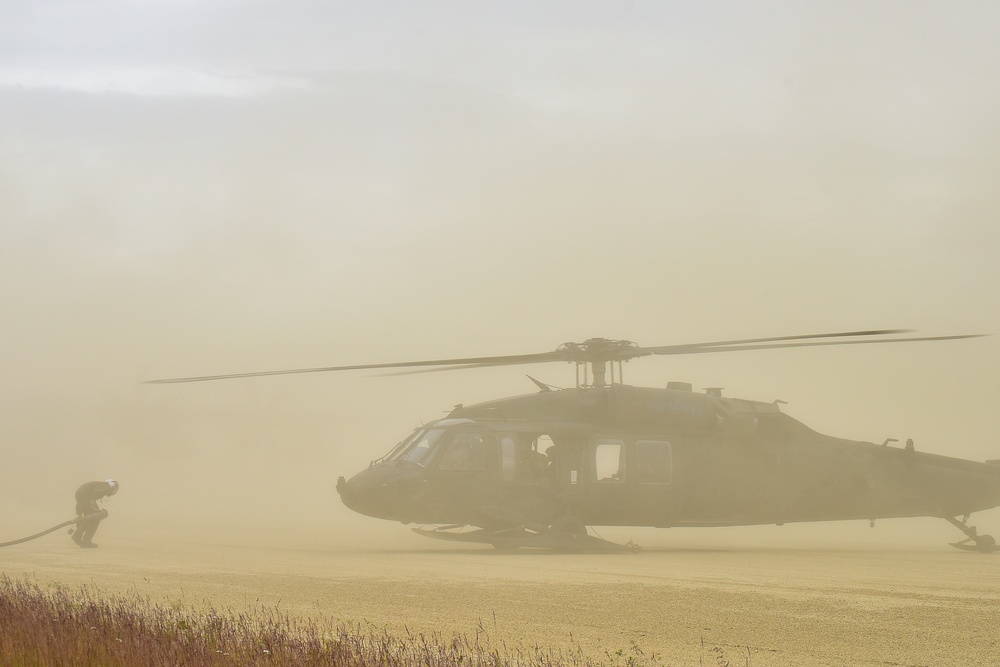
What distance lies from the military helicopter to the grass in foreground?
287 inches

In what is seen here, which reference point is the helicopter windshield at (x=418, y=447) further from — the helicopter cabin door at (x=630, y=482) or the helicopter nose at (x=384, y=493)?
the helicopter cabin door at (x=630, y=482)

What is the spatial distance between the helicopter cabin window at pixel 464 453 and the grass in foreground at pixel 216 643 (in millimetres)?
7279

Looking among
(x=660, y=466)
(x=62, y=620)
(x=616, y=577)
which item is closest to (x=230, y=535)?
(x=660, y=466)

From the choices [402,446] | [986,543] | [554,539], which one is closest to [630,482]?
[554,539]

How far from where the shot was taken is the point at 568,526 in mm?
16266

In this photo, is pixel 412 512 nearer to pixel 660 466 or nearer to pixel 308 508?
pixel 660 466

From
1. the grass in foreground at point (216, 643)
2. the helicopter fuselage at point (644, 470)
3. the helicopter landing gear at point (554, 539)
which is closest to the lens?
the grass in foreground at point (216, 643)

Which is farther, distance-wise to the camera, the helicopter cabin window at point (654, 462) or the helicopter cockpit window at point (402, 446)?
the helicopter cabin window at point (654, 462)

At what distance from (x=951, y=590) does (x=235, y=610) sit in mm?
7631

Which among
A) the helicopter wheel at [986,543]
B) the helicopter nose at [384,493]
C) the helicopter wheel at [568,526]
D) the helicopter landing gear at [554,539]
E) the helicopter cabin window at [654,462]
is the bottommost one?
the helicopter wheel at [986,543]

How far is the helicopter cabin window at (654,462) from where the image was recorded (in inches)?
663

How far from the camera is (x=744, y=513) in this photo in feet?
56.2

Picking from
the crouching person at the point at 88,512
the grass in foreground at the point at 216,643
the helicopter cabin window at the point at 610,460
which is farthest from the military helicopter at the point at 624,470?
the grass in foreground at the point at 216,643

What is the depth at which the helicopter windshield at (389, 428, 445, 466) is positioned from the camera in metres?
16.2
